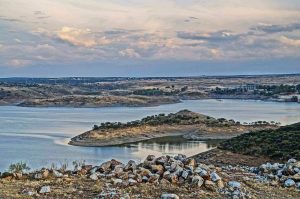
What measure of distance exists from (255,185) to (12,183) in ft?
21.3

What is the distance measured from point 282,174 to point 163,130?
49.7m

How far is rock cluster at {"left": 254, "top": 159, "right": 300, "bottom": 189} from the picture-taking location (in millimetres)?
14695

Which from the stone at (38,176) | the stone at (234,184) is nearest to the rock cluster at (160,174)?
the stone at (234,184)

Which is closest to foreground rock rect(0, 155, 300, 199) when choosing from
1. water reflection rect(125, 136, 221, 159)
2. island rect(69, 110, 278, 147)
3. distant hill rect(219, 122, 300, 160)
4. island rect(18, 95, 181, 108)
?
distant hill rect(219, 122, 300, 160)

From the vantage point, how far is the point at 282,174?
15.8 meters

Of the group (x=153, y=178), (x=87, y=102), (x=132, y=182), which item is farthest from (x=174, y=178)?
(x=87, y=102)

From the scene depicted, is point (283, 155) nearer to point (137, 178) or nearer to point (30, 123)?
point (137, 178)

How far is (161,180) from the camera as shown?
43.9 feet

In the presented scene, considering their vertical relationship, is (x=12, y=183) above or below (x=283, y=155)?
above

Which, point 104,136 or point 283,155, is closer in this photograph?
point 283,155

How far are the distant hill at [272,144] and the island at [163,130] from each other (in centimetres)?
1891

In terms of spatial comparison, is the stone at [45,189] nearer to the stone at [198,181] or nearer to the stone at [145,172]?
the stone at [145,172]

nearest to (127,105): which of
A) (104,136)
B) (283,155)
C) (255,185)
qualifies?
(104,136)

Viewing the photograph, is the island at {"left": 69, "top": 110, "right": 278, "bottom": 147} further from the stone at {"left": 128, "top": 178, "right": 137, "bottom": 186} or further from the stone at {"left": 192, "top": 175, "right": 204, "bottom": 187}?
the stone at {"left": 192, "top": 175, "right": 204, "bottom": 187}
